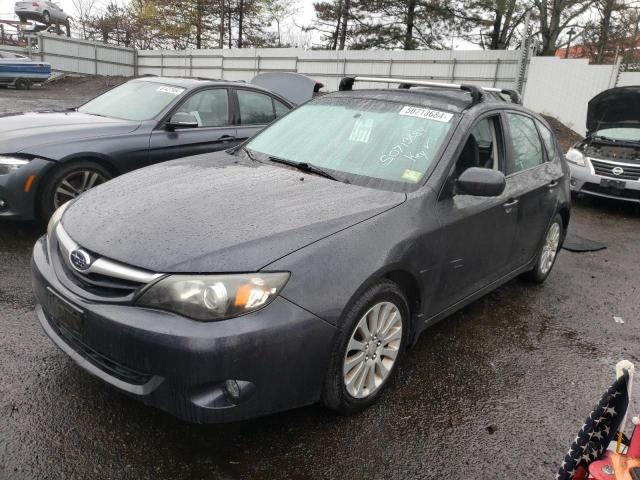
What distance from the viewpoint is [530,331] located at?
12.7 feet

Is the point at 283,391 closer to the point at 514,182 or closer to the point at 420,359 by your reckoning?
the point at 420,359

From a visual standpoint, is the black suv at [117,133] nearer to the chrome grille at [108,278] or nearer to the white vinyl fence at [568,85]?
the chrome grille at [108,278]

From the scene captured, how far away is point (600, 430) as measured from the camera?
1.57 metres

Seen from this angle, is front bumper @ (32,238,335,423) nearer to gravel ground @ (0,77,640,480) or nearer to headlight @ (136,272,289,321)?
headlight @ (136,272,289,321)

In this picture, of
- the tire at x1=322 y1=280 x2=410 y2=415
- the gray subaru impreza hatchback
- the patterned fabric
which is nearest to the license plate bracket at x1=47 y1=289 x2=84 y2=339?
the gray subaru impreza hatchback

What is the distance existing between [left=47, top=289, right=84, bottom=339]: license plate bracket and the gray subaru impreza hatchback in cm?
1

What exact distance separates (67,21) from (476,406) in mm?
38052

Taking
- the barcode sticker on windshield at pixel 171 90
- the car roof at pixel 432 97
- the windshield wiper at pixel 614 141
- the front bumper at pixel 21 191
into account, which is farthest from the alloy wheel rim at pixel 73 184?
the windshield wiper at pixel 614 141

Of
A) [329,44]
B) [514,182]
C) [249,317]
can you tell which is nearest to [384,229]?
[249,317]

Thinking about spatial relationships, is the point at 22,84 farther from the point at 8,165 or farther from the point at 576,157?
the point at 576,157

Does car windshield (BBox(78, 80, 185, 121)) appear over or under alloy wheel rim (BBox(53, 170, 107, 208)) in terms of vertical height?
over

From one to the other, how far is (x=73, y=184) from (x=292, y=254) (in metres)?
3.32

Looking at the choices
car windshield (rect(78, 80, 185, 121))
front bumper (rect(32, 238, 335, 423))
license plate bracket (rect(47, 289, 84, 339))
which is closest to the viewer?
front bumper (rect(32, 238, 335, 423))

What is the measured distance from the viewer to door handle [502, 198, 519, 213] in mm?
3484
